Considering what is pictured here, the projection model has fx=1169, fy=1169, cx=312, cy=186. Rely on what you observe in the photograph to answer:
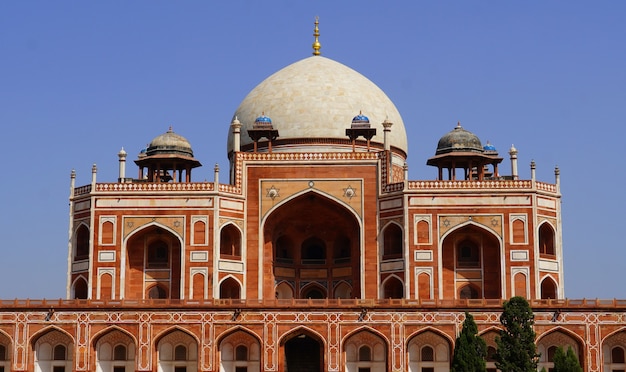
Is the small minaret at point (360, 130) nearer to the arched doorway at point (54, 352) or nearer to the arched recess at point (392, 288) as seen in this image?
the arched recess at point (392, 288)

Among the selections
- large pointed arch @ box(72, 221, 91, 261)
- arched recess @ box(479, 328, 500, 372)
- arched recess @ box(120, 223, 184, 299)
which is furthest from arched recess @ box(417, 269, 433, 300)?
large pointed arch @ box(72, 221, 91, 261)

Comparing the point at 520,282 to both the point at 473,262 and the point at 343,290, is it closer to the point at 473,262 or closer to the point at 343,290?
the point at 473,262

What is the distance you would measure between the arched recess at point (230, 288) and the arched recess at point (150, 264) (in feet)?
4.96

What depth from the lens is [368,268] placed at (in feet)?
129

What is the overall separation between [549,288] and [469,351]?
26.0ft

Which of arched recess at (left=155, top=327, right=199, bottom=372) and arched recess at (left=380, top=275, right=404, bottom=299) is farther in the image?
arched recess at (left=380, top=275, right=404, bottom=299)

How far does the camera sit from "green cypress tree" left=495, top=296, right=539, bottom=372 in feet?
105

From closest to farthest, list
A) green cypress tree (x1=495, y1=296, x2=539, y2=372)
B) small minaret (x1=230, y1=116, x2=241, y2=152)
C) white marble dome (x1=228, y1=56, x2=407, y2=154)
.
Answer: green cypress tree (x1=495, y1=296, x2=539, y2=372) < small minaret (x1=230, y1=116, x2=241, y2=152) < white marble dome (x1=228, y1=56, x2=407, y2=154)

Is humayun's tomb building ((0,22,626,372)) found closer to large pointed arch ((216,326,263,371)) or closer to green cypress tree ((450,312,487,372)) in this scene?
large pointed arch ((216,326,263,371))

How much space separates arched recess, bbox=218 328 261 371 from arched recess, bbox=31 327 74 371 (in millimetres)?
4614

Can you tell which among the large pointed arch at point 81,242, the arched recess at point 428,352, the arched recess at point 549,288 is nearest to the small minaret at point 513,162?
the arched recess at point 549,288

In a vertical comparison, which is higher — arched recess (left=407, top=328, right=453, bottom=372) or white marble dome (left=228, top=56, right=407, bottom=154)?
white marble dome (left=228, top=56, right=407, bottom=154)

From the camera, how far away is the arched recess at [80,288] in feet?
129

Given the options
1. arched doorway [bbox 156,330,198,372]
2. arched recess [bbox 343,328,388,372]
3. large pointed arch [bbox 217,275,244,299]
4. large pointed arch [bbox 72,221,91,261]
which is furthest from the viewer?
Answer: large pointed arch [bbox 72,221,91,261]
